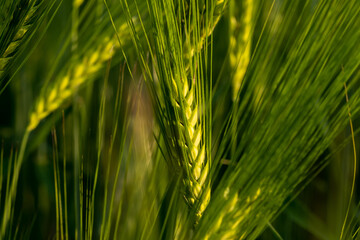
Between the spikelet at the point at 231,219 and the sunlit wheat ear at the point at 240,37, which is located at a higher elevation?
the sunlit wheat ear at the point at 240,37

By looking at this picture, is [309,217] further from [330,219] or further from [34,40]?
[34,40]

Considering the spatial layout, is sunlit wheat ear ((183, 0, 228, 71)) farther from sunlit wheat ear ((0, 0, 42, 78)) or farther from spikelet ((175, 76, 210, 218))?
sunlit wheat ear ((0, 0, 42, 78))

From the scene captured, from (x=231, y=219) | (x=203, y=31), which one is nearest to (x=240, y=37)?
(x=203, y=31)

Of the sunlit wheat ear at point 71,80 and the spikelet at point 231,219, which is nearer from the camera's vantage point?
the spikelet at point 231,219

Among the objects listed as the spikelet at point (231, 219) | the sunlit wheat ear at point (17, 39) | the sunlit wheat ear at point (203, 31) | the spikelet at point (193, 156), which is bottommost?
the spikelet at point (231, 219)

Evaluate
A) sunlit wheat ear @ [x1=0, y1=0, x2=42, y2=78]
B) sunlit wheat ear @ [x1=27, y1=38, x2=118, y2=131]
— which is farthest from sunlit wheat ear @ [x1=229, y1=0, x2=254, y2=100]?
sunlit wheat ear @ [x1=0, y1=0, x2=42, y2=78]

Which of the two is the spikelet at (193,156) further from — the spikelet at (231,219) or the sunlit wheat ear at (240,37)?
the sunlit wheat ear at (240,37)

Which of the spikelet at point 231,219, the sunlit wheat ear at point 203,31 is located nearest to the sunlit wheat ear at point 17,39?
the sunlit wheat ear at point 203,31

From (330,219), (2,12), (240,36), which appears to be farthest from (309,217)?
(2,12)
